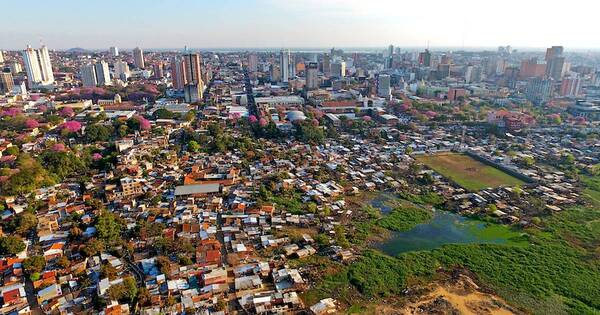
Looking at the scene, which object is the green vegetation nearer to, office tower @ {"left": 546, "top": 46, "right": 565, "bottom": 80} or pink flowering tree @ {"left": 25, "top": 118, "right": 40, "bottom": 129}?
pink flowering tree @ {"left": 25, "top": 118, "right": 40, "bottom": 129}

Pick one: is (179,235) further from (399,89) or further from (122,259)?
(399,89)

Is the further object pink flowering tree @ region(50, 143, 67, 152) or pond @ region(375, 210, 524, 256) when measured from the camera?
pink flowering tree @ region(50, 143, 67, 152)

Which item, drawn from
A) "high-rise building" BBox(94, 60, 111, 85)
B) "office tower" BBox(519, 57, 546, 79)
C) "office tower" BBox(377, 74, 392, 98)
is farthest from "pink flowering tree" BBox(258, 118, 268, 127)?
"office tower" BBox(519, 57, 546, 79)

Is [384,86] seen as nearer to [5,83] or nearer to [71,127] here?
[71,127]

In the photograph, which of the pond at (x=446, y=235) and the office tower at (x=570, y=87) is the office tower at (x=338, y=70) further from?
the pond at (x=446, y=235)

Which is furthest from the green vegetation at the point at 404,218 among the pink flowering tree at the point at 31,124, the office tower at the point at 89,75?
the office tower at the point at 89,75

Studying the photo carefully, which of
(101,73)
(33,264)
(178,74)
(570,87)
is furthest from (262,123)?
(570,87)

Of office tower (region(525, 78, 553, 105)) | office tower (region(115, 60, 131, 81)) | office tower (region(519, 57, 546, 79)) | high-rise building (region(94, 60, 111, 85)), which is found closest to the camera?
office tower (region(525, 78, 553, 105))
